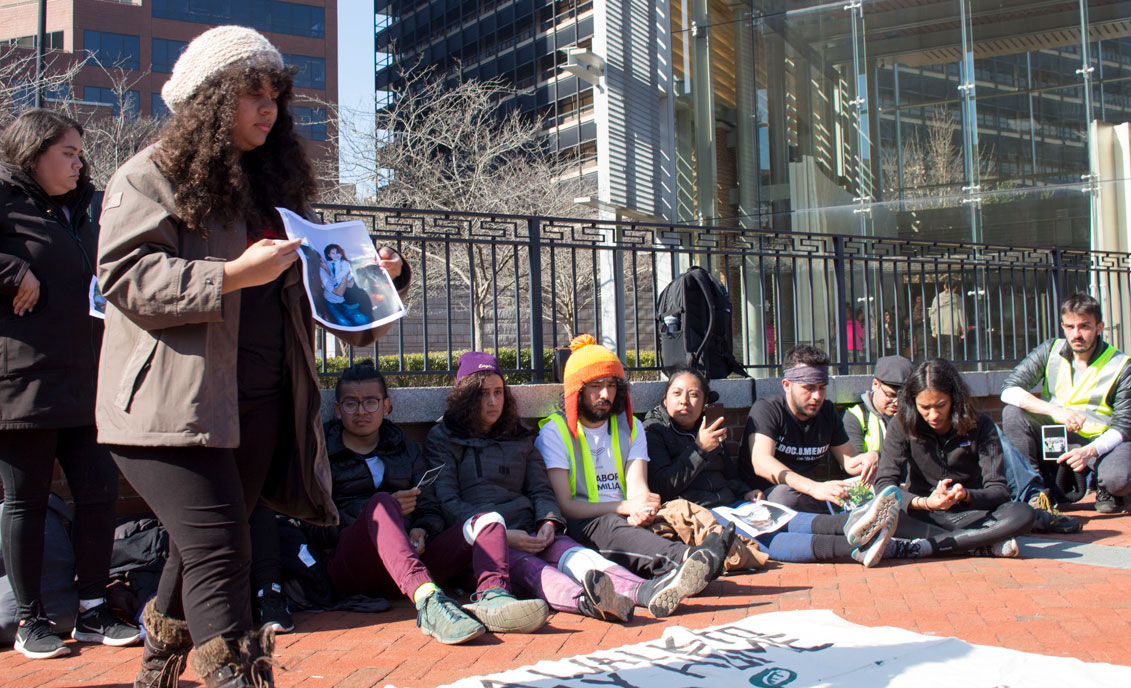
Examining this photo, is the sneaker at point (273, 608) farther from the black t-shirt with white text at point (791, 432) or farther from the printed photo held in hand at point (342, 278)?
the black t-shirt with white text at point (791, 432)

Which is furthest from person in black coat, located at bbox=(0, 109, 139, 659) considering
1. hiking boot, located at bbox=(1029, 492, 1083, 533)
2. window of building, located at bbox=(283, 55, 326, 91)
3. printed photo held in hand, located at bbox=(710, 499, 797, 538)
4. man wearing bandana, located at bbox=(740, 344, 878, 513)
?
window of building, located at bbox=(283, 55, 326, 91)

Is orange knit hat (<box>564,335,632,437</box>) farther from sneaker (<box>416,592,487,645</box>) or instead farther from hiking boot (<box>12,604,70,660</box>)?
hiking boot (<box>12,604,70,660</box>)

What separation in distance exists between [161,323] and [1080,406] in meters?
6.63

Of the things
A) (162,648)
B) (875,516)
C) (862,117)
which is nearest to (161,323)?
(162,648)

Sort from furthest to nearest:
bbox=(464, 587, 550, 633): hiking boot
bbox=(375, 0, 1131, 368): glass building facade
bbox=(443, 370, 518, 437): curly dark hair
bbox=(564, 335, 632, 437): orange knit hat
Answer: bbox=(375, 0, 1131, 368): glass building facade → bbox=(564, 335, 632, 437): orange knit hat → bbox=(443, 370, 518, 437): curly dark hair → bbox=(464, 587, 550, 633): hiking boot

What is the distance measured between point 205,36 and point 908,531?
179 inches

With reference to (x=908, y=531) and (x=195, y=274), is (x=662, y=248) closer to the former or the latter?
(x=908, y=531)

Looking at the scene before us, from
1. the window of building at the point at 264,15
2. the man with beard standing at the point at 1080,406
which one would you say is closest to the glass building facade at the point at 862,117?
the man with beard standing at the point at 1080,406

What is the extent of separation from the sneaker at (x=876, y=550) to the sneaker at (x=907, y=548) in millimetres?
207

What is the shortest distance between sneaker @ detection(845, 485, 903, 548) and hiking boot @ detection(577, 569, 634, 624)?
1630mm

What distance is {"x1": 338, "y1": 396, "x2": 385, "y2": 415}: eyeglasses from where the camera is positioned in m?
4.70

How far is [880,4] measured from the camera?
1405 cm

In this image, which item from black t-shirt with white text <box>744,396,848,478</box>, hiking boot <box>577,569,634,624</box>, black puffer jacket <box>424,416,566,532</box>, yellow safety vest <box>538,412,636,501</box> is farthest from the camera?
black t-shirt with white text <box>744,396,848,478</box>

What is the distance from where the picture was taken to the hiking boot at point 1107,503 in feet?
21.7
